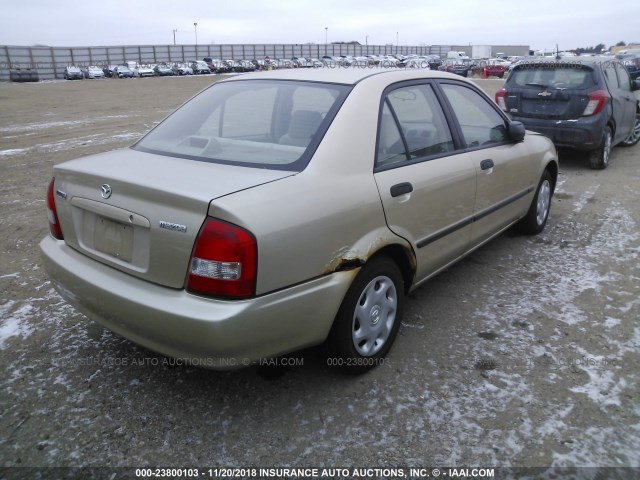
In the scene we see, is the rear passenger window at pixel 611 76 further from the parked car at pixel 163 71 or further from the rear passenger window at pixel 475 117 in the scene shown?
the parked car at pixel 163 71

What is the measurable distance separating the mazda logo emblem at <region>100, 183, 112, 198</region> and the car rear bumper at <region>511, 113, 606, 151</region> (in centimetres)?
703

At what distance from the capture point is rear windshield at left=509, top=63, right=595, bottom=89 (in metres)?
7.90

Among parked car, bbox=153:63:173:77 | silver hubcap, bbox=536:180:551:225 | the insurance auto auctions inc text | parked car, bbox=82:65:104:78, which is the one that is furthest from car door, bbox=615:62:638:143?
parked car, bbox=153:63:173:77

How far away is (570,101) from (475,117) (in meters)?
4.57

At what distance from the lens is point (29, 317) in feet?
11.8

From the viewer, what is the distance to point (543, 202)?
5.31 m

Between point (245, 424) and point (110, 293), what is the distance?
36.2 inches

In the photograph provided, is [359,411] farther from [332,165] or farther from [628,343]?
[628,343]

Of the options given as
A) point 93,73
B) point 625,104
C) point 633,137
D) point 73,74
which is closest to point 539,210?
point 625,104

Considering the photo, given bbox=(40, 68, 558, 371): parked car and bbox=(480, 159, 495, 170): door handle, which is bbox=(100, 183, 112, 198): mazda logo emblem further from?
bbox=(480, 159, 495, 170): door handle

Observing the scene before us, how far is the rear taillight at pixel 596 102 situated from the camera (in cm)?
767

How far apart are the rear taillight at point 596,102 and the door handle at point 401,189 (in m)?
5.95

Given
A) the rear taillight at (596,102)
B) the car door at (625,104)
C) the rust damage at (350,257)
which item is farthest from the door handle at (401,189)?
the car door at (625,104)

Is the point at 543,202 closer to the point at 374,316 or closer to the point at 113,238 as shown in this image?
the point at 374,316
